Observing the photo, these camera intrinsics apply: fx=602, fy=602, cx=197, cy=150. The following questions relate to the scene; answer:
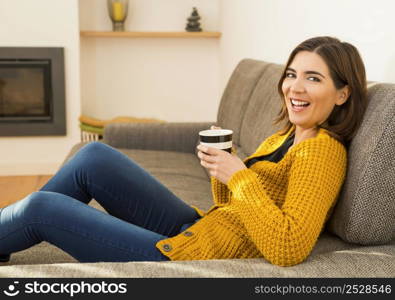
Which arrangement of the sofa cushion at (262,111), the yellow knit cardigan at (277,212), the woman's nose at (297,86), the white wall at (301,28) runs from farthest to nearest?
the sofa cushion at (262,111)
the white wall at (301,28)
the woman's nose at (297,86)
the yellow knit cardigan at (277,212)

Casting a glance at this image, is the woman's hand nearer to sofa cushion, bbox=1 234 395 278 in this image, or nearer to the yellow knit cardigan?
the yellow knit cardigan

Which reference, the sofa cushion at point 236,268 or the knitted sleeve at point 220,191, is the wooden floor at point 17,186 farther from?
the sofa cushion at point 236,268

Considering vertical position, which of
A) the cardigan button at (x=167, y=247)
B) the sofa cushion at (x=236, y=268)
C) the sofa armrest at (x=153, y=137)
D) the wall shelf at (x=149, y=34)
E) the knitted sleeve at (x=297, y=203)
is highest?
the wall shelf at (x=149, y=34)

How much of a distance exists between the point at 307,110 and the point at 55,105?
3276 mm

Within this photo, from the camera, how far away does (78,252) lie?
1475 millimetres

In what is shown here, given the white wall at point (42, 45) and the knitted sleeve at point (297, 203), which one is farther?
the white wall at point (42, 45)

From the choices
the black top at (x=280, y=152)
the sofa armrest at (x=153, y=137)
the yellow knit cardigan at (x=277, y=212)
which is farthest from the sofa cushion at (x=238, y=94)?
the yellow knit cardigan at (x=277, y=212)

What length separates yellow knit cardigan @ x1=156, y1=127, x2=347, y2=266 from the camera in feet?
4.29

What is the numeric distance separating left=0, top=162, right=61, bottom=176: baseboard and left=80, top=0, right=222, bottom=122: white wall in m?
0.62

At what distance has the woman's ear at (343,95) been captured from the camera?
1550mm

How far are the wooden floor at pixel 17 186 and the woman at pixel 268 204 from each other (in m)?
2.42

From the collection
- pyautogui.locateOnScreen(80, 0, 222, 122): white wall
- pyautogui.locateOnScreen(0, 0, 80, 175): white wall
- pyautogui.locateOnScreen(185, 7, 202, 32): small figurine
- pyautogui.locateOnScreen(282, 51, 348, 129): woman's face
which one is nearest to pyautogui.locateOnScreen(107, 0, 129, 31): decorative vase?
pyautogui.locateOnScreen(80, 0, 222, 122): white wall

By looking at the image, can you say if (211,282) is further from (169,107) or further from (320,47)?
(169,107)

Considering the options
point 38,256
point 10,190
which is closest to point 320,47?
point 38,256
